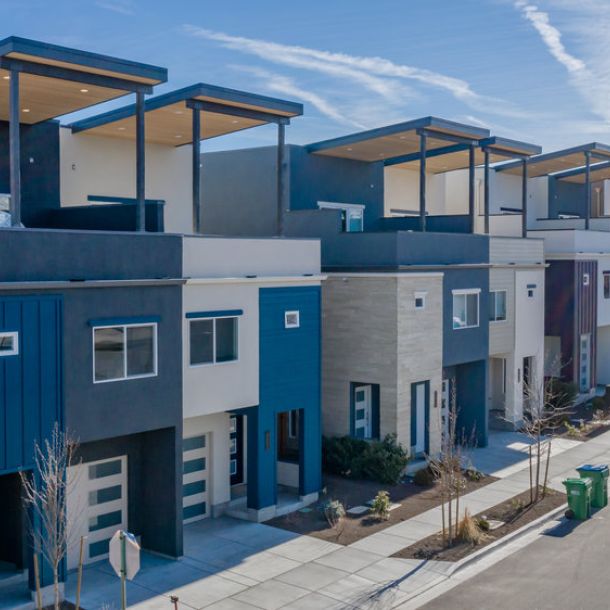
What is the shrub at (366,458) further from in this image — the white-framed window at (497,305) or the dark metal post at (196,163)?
the dark metal post at (196,163)

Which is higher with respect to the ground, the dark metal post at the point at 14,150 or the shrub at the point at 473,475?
the dark metal post at the point at 14,150

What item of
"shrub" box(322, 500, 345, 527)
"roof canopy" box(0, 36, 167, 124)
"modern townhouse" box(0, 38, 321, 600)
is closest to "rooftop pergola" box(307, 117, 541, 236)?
"modern townhouse" box(0, 38, 321, 600)

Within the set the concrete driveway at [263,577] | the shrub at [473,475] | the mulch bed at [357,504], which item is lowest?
the concrete driveway at [263,577]

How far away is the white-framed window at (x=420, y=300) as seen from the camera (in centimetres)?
2416

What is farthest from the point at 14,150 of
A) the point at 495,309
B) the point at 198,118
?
the point at 495,309

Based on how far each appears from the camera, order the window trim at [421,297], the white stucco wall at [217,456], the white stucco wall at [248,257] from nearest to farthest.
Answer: the white stucco wall at [248,257], the white stucco wall at [217,456], the window trim at [421,297]

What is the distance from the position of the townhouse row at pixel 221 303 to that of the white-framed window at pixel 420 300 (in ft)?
0.18

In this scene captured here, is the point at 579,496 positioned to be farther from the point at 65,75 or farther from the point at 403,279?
the point at 65,75

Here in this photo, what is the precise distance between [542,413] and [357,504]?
601 cm

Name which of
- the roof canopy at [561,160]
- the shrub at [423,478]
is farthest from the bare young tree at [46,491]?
the roof canopy at [561,160]

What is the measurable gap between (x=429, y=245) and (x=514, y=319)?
21.1 feet

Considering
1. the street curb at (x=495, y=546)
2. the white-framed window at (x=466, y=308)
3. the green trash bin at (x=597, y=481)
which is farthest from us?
the white-framed window at (x=466, y=308)

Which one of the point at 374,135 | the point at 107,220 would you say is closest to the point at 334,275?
the point at 374,135

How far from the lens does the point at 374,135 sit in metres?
27.4
